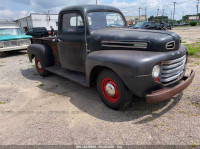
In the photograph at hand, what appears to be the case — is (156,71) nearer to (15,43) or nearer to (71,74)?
(71,74)

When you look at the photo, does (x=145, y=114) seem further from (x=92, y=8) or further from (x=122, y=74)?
(x=92, y=8)

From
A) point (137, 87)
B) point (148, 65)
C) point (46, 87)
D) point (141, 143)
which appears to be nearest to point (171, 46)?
point (148, 65)

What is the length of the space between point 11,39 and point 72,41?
7.25 meters

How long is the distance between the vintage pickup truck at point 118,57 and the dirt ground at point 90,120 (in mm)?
390

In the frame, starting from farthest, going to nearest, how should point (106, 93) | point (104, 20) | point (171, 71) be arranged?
point (104, 20), point (106, 93), point (171, 71)

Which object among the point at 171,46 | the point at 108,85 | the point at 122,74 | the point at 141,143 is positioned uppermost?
the point at 171,46

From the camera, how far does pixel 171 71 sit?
296 centimetres

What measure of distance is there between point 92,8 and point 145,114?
2.55 meters

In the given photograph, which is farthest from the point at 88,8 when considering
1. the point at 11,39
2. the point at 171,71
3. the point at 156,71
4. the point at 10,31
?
the point at 10,31

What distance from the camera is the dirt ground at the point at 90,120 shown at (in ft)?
8.39

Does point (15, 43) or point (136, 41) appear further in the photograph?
point (15, 43)

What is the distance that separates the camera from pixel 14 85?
5.15m

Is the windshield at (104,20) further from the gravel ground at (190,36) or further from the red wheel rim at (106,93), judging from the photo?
the gravel ground at (190,36)

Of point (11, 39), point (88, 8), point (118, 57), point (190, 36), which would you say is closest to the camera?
point (118, 57)
